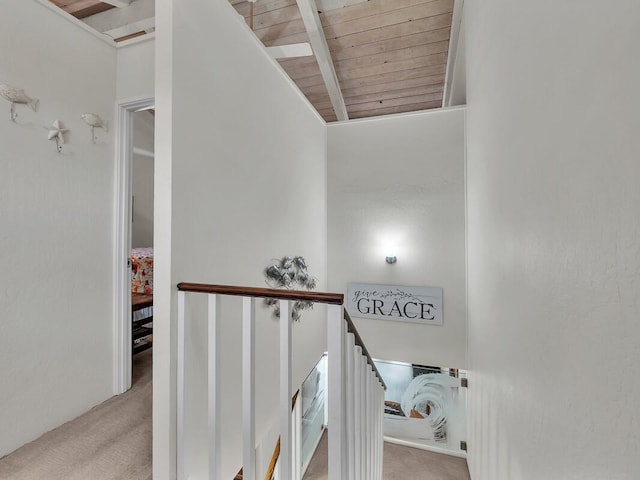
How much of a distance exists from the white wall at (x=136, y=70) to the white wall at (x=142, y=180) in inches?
75.7

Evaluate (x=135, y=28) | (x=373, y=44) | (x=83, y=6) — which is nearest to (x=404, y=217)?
(x=373, y=44)

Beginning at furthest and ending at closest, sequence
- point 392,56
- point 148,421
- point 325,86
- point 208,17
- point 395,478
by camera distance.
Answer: point 325,86 < point 392,56 < point 395,478 < point 148,421 < point 208,17

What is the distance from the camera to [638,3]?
0.48m

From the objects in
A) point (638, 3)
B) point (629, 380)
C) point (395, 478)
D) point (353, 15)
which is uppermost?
point (353, 15)

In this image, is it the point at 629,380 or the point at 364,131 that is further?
the point at 364,131

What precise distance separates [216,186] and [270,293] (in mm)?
849

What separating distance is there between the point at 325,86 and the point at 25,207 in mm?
3148

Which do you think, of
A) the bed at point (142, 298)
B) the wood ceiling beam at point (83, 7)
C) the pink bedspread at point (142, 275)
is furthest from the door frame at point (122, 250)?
the wood ceiling beam at point (83, 7)

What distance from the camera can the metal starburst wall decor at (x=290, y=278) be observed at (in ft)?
7.84

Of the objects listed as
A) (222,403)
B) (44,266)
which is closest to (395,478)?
(222,403)

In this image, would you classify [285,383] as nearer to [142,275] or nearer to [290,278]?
[290,278]

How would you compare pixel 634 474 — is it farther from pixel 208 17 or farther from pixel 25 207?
pixel 25 207

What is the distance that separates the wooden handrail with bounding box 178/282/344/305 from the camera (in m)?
1.17

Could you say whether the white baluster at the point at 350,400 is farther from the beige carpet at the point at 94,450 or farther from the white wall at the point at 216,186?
the beige carpet at the point at 94,450
